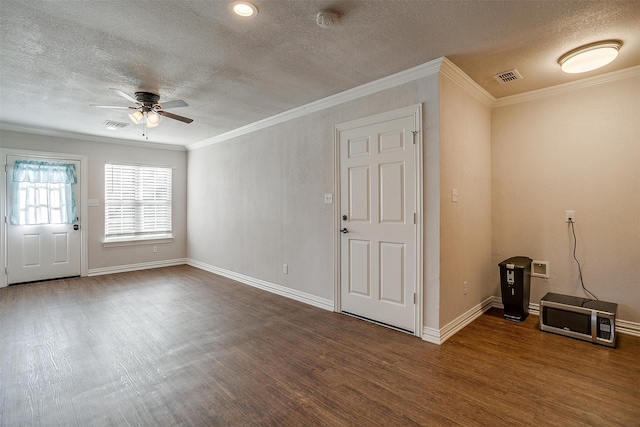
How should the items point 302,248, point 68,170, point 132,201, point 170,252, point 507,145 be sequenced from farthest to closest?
point 170,252 < point 132,201 < point 68,170 < point 302,248 < point 507,145

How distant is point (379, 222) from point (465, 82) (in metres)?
1.69

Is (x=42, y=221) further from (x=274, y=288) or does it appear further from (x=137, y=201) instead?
(x=274, y=288)

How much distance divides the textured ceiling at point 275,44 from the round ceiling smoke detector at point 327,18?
0.17 feet

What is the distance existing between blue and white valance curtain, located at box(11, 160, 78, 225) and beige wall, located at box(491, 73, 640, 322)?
6.86 meters

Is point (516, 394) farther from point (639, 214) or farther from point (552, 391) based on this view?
point (639, 214)

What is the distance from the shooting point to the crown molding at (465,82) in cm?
286

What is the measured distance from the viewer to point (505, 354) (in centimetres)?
263

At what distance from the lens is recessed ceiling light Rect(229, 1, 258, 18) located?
1.97 m

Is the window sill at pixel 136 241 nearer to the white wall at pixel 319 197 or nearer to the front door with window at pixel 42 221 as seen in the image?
the front door with window at pixel 42 221

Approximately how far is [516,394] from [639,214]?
2.33m

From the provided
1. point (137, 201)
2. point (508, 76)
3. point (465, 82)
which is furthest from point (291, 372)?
point (137, 201)

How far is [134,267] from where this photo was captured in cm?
620

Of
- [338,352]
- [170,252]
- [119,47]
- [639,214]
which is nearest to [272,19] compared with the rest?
[119,47]

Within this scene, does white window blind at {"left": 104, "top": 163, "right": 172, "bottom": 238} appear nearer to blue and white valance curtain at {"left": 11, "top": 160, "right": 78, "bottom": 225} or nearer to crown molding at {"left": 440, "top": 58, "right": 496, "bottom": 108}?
blue and white valance curtain at {"left": 11, "top": 160, "right": 78, "bottom": 225}
